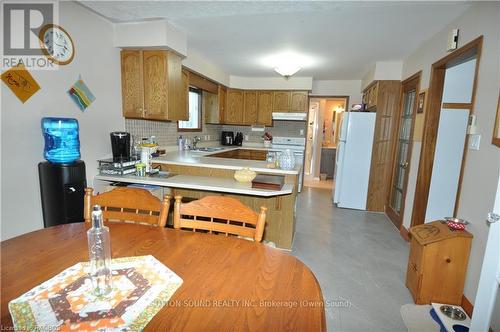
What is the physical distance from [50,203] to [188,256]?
158 cm

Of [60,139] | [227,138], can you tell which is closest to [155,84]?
[60,139]

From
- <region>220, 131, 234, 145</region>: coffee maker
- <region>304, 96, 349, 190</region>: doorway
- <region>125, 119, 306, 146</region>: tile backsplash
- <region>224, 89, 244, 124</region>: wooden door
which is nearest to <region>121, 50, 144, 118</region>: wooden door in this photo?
<region>125, 119, 306, 146</region>: tile backsplash

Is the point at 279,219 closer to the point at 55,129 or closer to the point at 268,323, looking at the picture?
the point at 268,323

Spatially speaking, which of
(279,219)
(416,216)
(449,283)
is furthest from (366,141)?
(449,283)

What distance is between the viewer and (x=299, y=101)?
5039 millimetres

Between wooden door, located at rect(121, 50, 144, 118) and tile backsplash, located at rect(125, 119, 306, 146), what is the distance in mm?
195

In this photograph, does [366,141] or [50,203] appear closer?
[50,203]

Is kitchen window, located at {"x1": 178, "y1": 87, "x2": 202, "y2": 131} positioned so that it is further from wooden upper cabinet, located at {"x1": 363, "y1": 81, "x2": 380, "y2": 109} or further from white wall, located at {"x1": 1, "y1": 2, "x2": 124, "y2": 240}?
wooden upper cabinet, located at {"x1": 363, "y1": 81, "x2": 380, "y2": 109}

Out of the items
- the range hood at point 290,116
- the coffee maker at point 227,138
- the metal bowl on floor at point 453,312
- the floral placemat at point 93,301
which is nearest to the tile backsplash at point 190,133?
the coffee maker at point 227,138

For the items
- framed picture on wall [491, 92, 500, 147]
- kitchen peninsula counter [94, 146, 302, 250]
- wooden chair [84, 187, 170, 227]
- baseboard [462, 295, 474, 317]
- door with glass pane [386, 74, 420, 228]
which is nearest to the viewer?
wooden chair [84, 187, 170, 227]

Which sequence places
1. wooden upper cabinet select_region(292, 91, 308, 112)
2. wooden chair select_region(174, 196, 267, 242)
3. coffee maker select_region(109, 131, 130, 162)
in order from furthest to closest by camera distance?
wooden upper cabinet select_region(292, 91, 308, 112) < coffee maker select_region(109, 131, 130, 162) < wooden chair select_region(174, 196, 267, 242)

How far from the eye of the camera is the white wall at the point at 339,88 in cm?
516

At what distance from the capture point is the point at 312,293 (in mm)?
798

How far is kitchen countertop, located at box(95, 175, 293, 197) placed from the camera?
2139 mm
